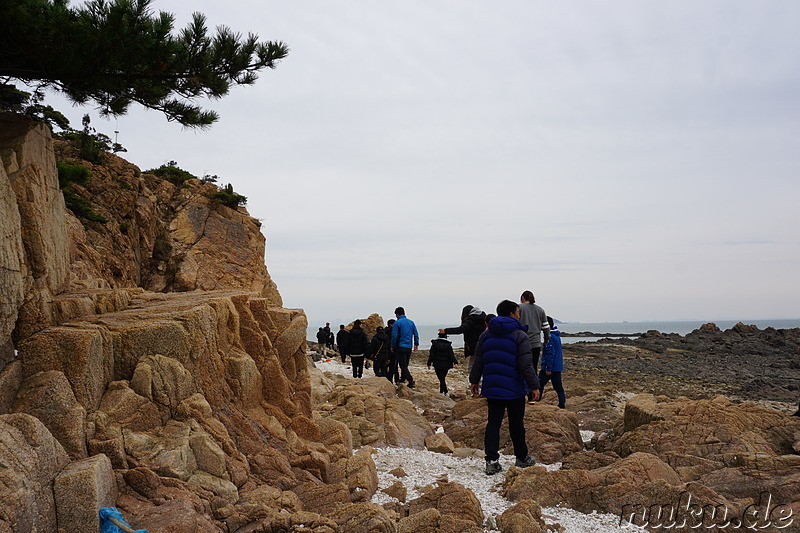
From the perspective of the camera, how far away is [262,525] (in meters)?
5.47

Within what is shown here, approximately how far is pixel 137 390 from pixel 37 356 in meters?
1.13

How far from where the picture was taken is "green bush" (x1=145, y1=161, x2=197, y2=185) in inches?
984

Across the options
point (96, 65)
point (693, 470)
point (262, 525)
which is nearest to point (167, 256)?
point (96, 65)

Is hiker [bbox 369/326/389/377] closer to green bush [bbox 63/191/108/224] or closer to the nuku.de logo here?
green bush [bbox 63/191/108/224]

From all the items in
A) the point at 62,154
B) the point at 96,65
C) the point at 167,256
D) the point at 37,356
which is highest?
the point at 62,154

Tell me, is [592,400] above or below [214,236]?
below

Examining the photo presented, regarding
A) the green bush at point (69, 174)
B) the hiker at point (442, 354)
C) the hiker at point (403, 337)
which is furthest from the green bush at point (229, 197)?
the hiker at point (442, 354)

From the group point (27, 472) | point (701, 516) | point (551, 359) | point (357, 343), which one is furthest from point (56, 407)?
point (357, 343)

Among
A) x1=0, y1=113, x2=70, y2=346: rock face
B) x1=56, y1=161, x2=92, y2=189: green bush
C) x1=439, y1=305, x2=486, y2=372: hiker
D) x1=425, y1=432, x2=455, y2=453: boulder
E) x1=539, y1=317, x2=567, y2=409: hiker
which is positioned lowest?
x1=425, y1=432, x2=455, y2=453: boulder

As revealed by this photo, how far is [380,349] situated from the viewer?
1873 cm

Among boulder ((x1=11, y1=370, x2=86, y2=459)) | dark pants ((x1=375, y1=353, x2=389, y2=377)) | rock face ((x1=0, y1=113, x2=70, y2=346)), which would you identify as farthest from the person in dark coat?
boulder ((x1=11, y1=370, x2=86, y2=459))

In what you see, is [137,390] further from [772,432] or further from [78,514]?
[772,432]

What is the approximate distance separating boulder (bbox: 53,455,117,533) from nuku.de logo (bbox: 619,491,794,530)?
230 inches

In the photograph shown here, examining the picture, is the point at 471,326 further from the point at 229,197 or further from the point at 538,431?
the point at 229,197
